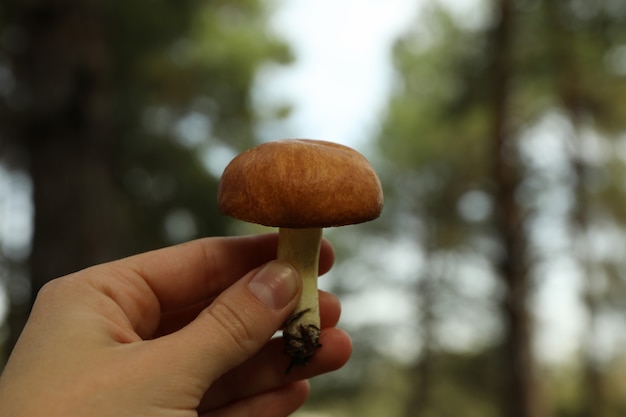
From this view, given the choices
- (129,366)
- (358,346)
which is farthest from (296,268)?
(358,346)

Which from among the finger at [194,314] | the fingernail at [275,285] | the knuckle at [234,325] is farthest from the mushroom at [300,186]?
the finger at [194,314]

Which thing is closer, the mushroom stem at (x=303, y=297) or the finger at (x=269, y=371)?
the mushroom stem at (x=303, y=297)

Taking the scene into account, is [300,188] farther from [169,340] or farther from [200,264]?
[200,264]

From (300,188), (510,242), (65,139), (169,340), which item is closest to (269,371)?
(169,340)

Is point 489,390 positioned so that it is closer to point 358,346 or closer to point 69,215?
point 358,346

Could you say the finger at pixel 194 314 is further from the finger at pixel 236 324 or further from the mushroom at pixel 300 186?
the mushroom at pixel 300 186

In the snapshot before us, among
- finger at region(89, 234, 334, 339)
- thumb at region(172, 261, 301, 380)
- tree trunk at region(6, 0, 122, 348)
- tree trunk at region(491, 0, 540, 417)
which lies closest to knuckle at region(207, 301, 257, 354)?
thumb at region(172, 261, 301, 380)

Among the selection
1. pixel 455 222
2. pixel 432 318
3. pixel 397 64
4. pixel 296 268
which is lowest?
pixel 432 318
